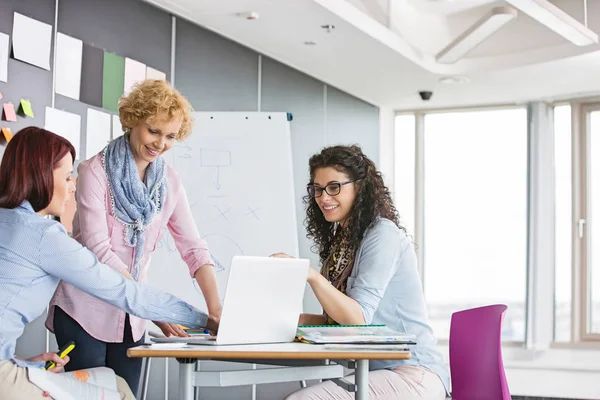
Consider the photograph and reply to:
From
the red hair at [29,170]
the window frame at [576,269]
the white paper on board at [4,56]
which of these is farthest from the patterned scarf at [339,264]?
the window frame at [576,269]

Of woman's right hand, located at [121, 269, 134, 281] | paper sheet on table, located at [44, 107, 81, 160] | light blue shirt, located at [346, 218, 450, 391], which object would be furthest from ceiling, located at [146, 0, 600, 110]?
woman's right hand, located at [121, 269, 134, 281]

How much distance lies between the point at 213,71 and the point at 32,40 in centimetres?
138

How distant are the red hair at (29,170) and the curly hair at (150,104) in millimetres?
477

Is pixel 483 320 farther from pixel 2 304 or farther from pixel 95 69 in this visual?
pixel 95 69

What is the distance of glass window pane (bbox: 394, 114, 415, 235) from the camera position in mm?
6426

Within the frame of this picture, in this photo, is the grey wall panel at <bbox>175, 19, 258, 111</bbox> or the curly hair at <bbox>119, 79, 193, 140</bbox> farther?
the grey wall panel at <bbox>175, 19, 258, 111</bbox>

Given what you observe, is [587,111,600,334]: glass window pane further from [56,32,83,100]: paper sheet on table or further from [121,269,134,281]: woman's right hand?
[121,269,134,281]: woman's right hand

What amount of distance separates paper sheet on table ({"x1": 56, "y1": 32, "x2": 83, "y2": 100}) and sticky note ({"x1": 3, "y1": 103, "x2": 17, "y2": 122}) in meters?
0.30

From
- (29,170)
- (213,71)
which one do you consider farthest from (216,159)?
(29,170)

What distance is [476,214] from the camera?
6.23 m

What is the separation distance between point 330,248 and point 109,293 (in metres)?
0.94

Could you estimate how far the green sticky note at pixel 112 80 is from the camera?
3670 mm

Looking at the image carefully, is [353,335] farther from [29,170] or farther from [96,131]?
[96,131]

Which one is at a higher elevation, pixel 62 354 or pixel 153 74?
pixel 153 74
